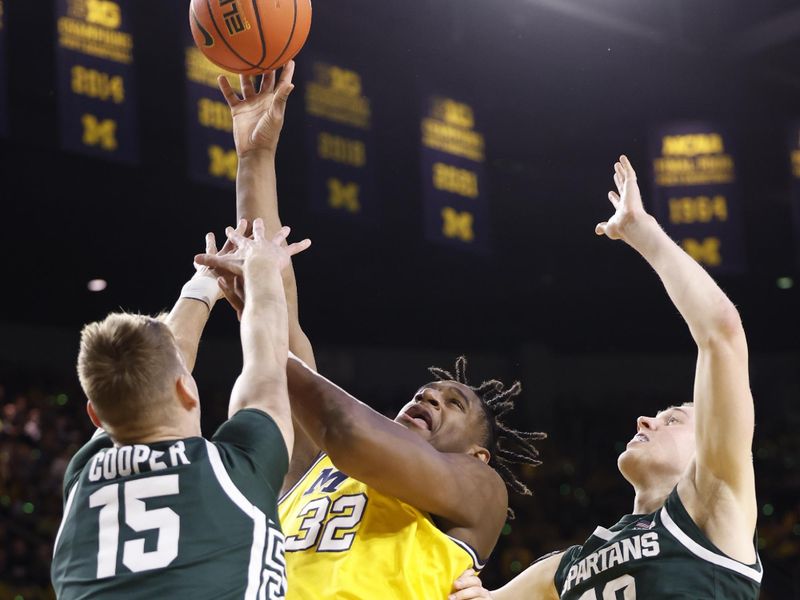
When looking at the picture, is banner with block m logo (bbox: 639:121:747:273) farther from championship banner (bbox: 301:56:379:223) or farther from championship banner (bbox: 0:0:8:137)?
championship banner (bbox: 0:0:8:137)

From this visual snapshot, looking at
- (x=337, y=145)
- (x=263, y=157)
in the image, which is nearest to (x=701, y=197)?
(x=337, y=145)

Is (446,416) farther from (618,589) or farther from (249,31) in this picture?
(249,31)

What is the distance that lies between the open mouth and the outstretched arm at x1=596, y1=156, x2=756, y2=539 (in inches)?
29.6

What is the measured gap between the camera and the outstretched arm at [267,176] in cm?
326

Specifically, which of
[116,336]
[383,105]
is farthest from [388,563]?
[383,105]

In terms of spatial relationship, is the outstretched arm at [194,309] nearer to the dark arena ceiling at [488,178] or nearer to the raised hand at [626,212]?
the raised hand at [626,212]

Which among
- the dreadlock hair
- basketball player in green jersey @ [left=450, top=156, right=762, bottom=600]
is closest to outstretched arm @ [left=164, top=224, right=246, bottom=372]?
the dreadlock hair

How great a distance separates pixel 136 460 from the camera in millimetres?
2105

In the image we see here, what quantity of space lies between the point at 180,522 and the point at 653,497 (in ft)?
5.30

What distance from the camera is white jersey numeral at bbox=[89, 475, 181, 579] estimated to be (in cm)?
201

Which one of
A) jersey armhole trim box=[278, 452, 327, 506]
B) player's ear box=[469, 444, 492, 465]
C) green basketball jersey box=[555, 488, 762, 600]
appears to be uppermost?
player's ear box=[469, 444, 492, 465]

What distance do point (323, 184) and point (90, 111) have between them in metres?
2.46

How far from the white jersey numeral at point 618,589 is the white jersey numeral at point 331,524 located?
2.21ft

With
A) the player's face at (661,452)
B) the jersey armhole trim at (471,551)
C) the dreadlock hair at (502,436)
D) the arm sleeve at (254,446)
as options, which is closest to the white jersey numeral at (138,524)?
the arm sleeve at (254,446)
